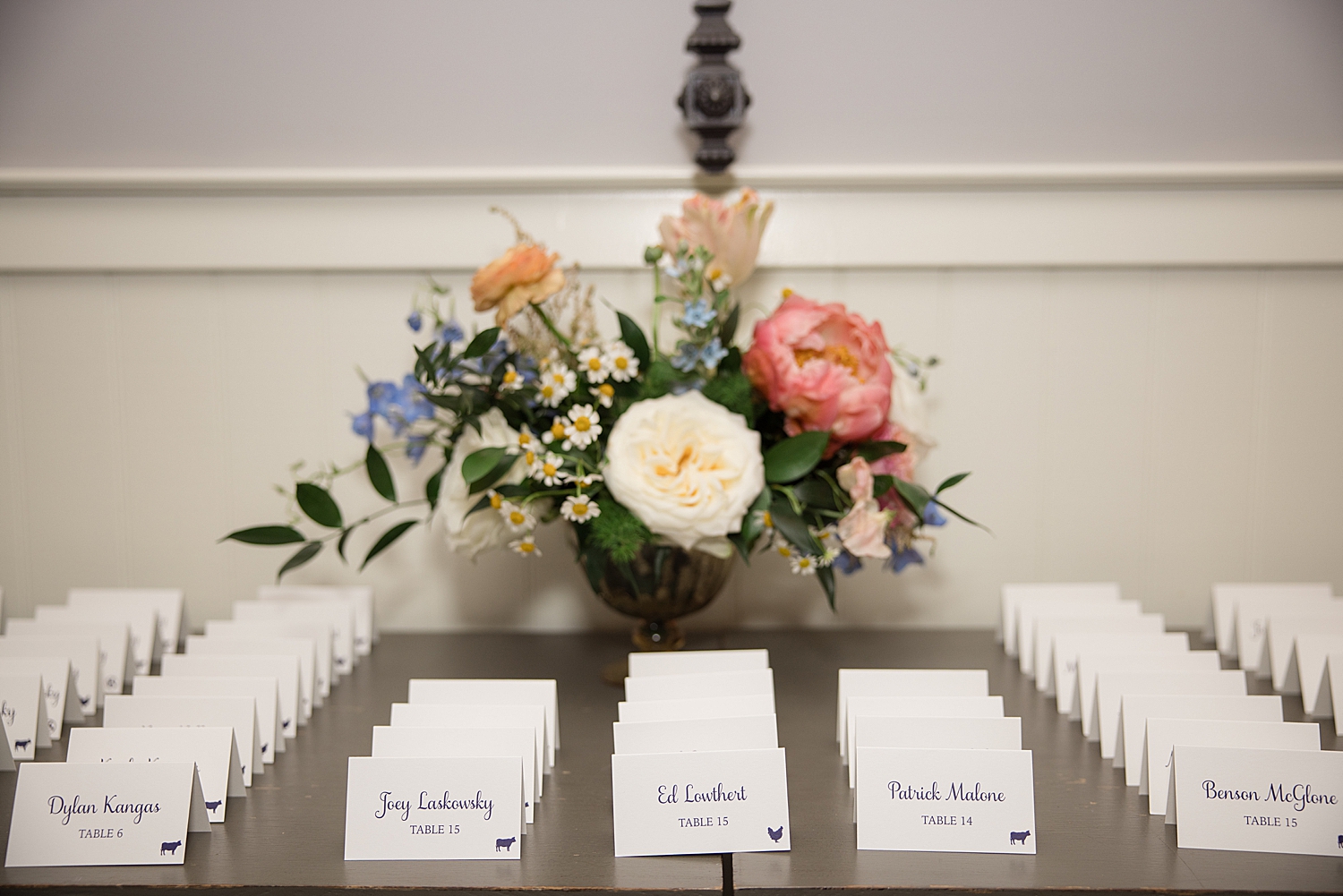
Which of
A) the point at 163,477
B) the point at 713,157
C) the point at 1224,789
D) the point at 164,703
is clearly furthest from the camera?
the point at 163,477

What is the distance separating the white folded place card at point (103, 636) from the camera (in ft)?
2.89

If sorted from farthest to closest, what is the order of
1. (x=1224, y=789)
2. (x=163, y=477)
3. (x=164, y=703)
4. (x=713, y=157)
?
1. (x=163, y=477)
2. (x=713, y=157)
3. (x=164, y=703)
4. (x=1224, y=789)

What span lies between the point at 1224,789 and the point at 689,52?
0.95 meters

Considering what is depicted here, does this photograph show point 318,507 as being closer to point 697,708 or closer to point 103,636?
point 103,636

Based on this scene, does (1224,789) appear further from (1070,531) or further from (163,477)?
(163,477)

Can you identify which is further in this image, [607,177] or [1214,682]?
[607,177]

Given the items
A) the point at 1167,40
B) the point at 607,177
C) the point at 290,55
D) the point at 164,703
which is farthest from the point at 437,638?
the point at 1167,40

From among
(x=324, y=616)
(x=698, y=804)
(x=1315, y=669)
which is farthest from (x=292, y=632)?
(x=1315, y=669)

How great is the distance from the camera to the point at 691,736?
673mm

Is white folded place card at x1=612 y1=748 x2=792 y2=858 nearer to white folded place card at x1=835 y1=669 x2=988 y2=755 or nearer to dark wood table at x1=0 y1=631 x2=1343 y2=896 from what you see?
dark wood table at x1=0 y1=631 x2=1343 y2=896

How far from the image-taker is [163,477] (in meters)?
1.14

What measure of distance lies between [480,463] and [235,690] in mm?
303

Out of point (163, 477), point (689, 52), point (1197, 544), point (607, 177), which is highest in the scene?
point (689, 52)

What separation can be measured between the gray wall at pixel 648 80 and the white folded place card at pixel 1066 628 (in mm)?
575
